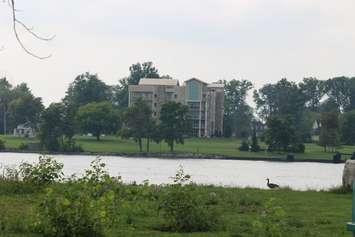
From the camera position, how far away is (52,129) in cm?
10725

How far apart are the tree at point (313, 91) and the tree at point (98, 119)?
4935 cm

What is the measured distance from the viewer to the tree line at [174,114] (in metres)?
111

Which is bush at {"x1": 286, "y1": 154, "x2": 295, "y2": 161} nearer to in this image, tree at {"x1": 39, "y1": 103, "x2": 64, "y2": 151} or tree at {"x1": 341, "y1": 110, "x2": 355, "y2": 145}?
tree at {"x1": 341, "y1": 110, "x2": 355, "y2": 145}

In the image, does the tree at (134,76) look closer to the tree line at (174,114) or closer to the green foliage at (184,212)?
the tree line at (174,114)

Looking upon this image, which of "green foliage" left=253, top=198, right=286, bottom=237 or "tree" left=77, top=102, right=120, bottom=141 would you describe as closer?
"green foliage" left=253, top=198, right=286, bottom=237

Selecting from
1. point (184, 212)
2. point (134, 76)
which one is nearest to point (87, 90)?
point (134, 76)

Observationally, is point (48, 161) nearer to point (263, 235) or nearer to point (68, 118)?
point (263, 235)

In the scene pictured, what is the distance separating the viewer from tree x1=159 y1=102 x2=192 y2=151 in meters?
112

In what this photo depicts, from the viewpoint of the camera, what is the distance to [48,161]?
16.8 meters

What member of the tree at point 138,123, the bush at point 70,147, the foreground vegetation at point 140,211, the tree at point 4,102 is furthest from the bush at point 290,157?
the foreground vegetation at point 140,211

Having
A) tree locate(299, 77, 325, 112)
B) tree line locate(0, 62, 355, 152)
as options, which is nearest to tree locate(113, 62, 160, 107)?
tree line locate(0, 62, 355, 152)

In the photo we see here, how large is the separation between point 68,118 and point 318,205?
96.7m

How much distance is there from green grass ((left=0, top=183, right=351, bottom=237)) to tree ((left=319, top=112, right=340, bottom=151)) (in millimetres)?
100501

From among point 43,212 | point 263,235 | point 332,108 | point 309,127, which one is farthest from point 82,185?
point 332,108
